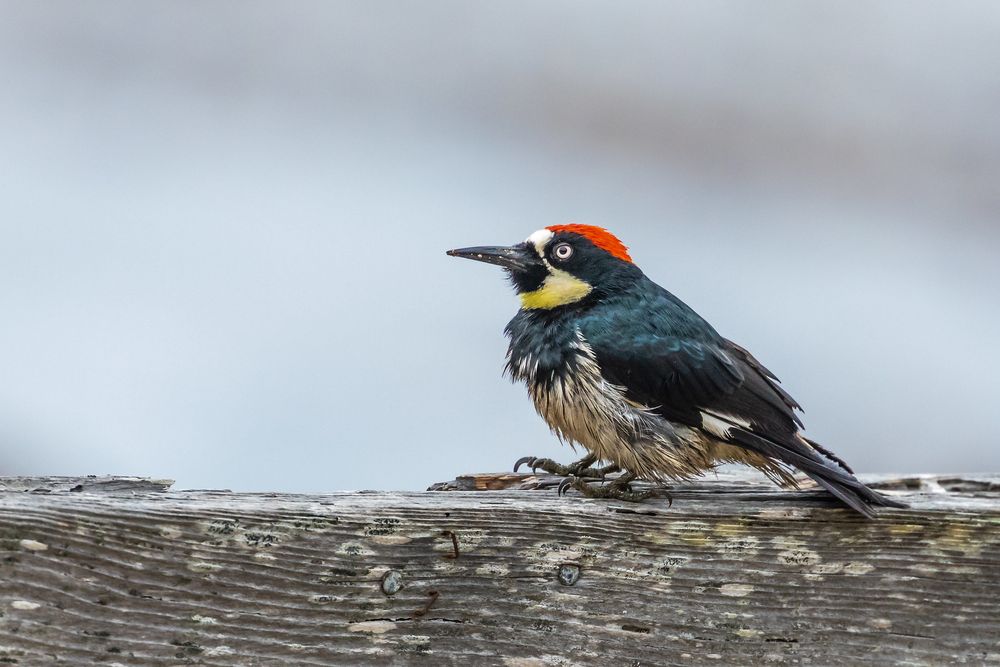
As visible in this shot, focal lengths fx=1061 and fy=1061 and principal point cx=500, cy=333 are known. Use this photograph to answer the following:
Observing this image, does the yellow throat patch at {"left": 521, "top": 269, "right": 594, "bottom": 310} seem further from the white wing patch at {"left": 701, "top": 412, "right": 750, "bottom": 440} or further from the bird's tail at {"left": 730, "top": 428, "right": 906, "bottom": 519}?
the bird's tail at {"left": 730, "top": 428, "right": 906, "bottom": 519}

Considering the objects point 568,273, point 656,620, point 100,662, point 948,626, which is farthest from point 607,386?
point 100,662

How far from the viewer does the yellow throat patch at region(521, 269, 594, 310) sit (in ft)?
10.6

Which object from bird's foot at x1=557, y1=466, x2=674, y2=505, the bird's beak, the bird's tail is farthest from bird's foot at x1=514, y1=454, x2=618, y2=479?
the bird's beak

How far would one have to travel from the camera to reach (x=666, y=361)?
2.90m

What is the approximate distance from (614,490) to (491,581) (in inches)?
23.1

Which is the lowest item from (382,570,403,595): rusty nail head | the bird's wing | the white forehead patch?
(382,570,403,595): rusty nail head

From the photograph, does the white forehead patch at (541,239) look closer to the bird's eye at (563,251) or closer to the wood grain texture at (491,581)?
the bird's eye at (563,251)

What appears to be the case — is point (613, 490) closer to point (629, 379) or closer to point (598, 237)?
point (629, 379)

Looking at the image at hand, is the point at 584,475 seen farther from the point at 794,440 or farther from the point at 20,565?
the point at 20,565

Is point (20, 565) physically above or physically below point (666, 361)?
below

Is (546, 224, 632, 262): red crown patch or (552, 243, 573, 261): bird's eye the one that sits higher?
(546, 224, 632, 262): red crown patch

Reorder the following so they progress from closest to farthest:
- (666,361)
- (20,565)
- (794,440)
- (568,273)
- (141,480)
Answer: (20,565)
(141,480)
(794,440)
(666,361)
(568,273)

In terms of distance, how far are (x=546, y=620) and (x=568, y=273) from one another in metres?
1.44

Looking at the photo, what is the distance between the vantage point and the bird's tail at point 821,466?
2.12 meters
